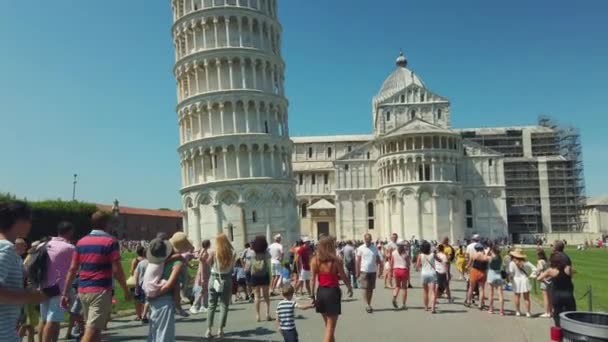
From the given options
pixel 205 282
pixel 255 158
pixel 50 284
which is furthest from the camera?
pixel 255 158

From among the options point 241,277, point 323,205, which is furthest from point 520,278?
point 323,205

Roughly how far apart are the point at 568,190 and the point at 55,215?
229 feet

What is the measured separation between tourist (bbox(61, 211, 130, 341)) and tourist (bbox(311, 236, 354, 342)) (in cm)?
333

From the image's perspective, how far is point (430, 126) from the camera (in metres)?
62.3

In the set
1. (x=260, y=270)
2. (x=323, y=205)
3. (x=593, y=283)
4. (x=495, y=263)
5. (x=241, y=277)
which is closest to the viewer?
(x=260, y=270)

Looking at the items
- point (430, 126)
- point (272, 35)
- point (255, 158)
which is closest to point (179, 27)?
point (272, 35)

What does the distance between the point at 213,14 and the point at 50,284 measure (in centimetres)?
3780

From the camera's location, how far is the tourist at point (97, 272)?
7.35 m

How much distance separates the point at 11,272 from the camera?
4.58 metres

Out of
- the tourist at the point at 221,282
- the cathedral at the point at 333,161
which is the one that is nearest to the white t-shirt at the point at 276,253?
the tourist at the point at 221,282

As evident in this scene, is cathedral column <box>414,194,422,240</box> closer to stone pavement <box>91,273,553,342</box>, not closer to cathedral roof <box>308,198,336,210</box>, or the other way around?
cathedral roof <box>308,198,336,210</box>

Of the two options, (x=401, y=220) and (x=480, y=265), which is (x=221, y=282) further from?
(x=401, y=220)

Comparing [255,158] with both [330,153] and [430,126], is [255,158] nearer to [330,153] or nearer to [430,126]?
[430,126]

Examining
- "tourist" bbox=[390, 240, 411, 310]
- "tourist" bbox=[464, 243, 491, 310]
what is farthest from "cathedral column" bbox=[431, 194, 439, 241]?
"tourist" bbox=[390, 240, 411, 310]
